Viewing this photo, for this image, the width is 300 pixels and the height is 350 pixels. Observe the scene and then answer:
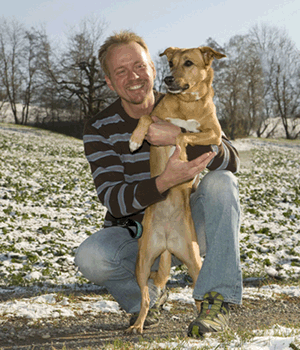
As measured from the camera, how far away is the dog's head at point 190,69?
3041 mm

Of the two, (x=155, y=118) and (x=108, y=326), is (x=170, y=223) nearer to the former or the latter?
(x=155, y=118)

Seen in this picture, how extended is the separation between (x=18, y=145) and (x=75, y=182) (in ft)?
29.1

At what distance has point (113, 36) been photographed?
11.1ft

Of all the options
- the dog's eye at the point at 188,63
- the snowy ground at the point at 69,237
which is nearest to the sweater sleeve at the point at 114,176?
the dog's eye at the point at 188,63

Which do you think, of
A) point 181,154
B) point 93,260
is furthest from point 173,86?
point 93,260

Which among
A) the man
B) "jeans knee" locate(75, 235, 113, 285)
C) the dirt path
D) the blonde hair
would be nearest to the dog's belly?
the man

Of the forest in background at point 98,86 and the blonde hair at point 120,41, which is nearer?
the blonde hair at point 120,41

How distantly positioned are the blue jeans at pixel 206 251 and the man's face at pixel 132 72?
938 mm

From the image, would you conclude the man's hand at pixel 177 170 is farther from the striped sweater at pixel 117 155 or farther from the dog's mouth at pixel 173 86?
the dog's mouth at pixel 173 86

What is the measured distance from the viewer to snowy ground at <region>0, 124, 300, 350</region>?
11.0 feet

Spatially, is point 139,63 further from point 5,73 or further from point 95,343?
point 5,73

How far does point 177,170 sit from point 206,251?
25.8 inches

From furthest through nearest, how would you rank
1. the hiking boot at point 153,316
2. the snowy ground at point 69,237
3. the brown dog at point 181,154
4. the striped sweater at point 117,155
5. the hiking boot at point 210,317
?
the snowy ground at point 69,237, the striped sweater at point 117,155, the hiking boot at point 153,316, the brown dog at point 181,154, the hiking boot at point 210,317

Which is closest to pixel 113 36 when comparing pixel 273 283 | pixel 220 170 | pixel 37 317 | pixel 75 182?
pixel 220 170
